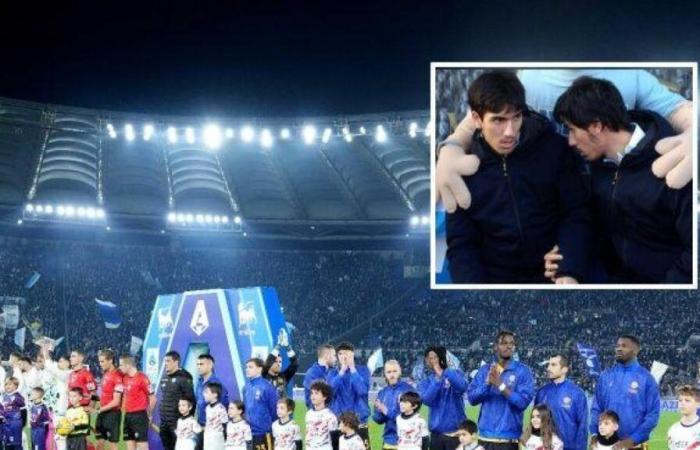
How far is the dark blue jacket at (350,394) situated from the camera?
12859 mm

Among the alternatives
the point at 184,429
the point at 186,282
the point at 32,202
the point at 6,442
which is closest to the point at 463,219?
the point at 184,429

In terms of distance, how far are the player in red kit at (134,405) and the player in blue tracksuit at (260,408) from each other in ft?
7.83

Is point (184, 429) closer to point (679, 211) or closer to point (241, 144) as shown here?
point (679, 211)

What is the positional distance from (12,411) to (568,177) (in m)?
10.5

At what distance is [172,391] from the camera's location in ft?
43.0

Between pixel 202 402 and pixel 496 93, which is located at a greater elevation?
pixel 496 93

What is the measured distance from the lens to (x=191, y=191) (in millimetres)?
37875

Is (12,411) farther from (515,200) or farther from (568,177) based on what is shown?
(568,177)

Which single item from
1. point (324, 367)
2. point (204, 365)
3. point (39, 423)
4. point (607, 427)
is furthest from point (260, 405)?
point (607, 427)

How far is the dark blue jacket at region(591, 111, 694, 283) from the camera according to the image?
704 centimetres

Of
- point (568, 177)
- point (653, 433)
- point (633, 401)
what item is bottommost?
point (653, 433)

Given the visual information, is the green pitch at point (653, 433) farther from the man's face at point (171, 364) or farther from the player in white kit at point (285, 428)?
the player in white kit at point (285, 428)

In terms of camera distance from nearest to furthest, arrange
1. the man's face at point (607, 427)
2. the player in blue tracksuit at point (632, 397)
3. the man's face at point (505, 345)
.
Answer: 1. the man's face at point (607, 427)
2. the player in blue tracksuit at point (632, 397)
3. the man's face at point (505, 345)

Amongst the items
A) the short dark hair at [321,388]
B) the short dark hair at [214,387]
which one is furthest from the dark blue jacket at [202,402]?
the short dark hair at [321,388]
